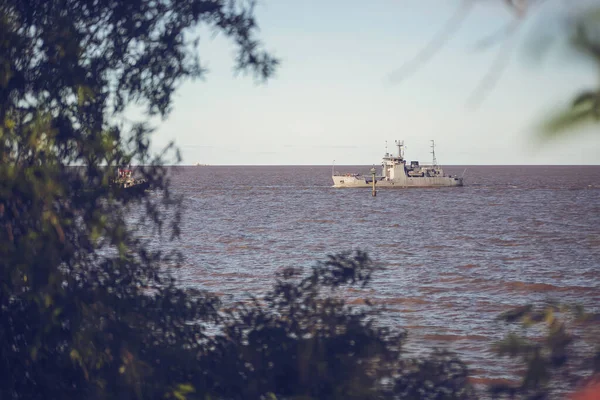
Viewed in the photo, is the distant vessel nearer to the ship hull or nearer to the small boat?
the ship hull

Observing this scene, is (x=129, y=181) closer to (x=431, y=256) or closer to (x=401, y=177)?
(x=431, y=256)

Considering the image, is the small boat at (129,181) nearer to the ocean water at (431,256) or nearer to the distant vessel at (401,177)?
the ocean water at (431,256)

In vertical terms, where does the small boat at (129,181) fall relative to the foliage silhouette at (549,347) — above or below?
above

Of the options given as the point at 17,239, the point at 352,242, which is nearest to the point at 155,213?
the point at 17,239

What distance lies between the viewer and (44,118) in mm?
4922

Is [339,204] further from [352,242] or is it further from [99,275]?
[99,275]

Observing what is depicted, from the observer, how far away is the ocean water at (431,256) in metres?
18.2

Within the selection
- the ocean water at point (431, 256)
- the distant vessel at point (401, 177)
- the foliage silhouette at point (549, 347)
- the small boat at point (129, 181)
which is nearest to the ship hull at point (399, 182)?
the distant vessel at point (401, 177)

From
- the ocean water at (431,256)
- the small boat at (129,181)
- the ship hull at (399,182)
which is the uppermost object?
the small boat at (129,181)

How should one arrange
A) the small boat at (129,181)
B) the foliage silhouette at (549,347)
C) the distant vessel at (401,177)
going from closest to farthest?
the foliage silhouette at (549,347) < the small boat at (129,181) < the distant vessel at (401,177)

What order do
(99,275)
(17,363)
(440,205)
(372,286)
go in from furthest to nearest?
(440,205) < (372,286) < (99,275) < (17,363)

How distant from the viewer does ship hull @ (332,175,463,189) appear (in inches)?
4080

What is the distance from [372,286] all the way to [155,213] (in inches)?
697

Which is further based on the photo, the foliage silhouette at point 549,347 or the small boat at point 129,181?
the small boat at point 129,181
